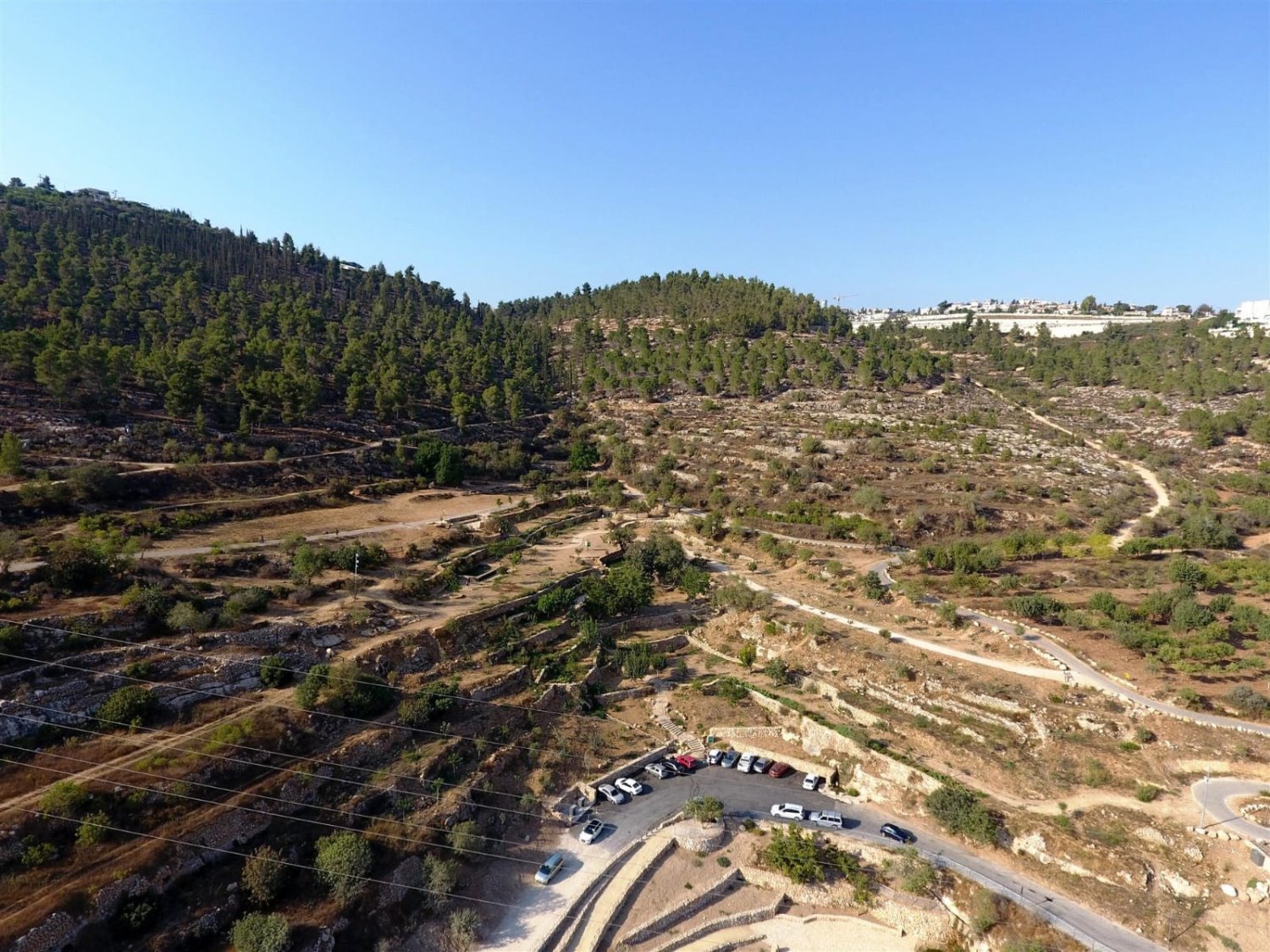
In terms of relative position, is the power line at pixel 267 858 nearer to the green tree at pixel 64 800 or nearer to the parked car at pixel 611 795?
the green tree at pixel 64 800

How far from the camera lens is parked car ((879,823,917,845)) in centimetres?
2370

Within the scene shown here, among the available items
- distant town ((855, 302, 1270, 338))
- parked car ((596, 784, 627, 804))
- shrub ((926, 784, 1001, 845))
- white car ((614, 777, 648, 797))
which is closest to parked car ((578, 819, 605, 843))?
parked car ((596, 784, 627, 804))

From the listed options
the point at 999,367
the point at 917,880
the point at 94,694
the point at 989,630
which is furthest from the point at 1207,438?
the point at 94,694

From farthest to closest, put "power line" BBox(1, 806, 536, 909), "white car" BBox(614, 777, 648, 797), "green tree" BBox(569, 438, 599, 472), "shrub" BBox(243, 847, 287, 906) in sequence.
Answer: "green tree" BBox(569, 438, 599, 472)
"white car" BBox(614, 777, 648, 797)
"shrub" BBox(243, 847, 287, 906)
"power line" BBox(1, 806, 536, 909)

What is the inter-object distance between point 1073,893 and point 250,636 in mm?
34170

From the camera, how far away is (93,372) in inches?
1976

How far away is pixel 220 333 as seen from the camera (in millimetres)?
63469

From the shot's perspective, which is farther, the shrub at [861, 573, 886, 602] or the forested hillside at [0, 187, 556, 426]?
the forested hillside at [0, 187, 556, 426]

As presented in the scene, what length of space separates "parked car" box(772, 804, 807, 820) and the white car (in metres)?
5.66

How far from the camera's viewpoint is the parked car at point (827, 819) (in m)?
24.6

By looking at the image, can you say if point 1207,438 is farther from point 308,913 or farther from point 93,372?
point 93,372

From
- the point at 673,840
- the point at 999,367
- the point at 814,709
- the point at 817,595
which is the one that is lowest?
the point at 673,840

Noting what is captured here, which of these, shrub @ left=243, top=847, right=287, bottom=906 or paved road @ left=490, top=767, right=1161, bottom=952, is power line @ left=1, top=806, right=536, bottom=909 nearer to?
shrub @ left=243, top=847, right=287, bottom=906

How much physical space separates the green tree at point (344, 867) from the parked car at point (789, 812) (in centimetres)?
1571
